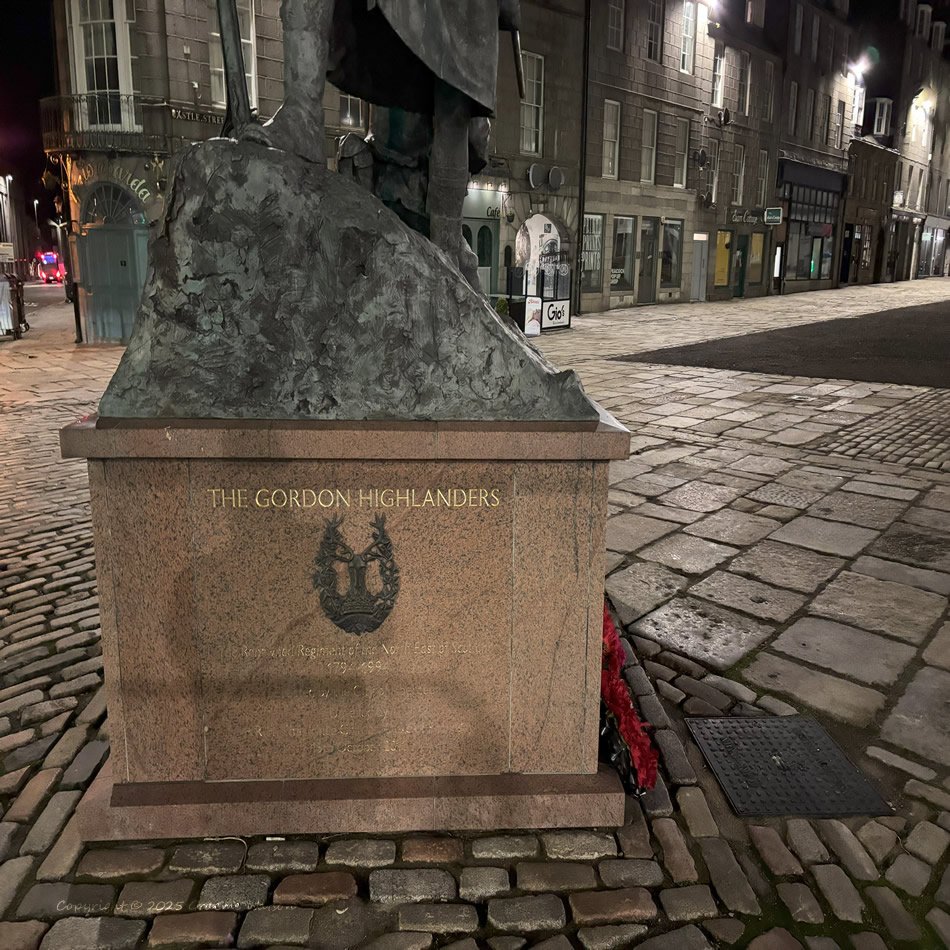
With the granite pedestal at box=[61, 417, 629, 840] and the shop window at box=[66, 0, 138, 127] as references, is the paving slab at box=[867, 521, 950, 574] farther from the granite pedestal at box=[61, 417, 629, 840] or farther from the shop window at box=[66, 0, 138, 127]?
the shop window at box=[66, 0, 138, 127]

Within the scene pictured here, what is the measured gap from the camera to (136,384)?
262cm

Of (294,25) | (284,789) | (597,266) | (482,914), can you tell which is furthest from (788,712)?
(597,266)

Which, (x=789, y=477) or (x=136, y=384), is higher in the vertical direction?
(x=136, y=384)

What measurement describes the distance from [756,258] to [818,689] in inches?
1265

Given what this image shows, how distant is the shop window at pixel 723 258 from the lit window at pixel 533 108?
1097cm

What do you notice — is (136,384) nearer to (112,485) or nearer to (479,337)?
(112,485)

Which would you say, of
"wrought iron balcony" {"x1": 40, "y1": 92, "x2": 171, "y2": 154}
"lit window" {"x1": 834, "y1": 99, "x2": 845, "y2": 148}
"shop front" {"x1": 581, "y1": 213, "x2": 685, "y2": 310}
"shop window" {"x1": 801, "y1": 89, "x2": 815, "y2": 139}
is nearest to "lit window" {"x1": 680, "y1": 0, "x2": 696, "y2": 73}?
"shop front" {"x1": 581, "y1": 213, "x2": 685, "y2": 310}

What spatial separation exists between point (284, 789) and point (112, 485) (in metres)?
1.14

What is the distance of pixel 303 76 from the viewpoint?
9.17 feet

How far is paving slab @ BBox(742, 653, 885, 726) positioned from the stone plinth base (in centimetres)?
118

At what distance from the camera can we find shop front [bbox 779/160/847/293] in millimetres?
34781

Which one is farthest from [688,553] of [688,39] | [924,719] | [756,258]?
[756,258]

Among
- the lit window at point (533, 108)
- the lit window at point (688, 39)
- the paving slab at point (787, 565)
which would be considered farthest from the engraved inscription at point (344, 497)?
the lit window at point (688, 39)

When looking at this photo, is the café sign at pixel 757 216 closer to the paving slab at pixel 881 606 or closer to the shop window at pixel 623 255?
the shop window at pixel 623 255
